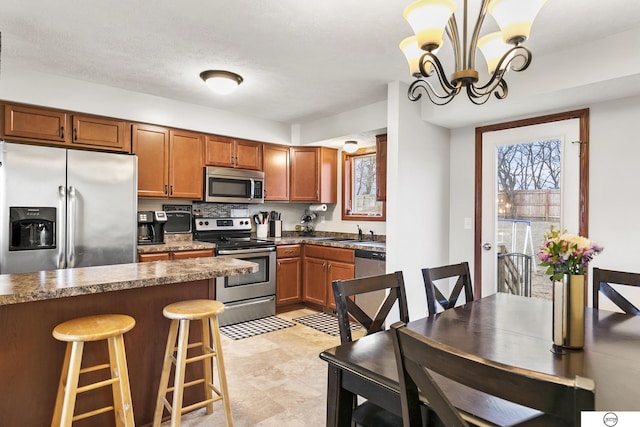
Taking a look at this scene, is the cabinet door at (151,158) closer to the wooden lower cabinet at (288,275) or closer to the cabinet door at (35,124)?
the cabinet door at (35,124)

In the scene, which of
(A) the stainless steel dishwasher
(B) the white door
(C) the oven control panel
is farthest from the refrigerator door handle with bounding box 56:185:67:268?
(B) the white door

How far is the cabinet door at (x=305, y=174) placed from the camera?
15.9 ft

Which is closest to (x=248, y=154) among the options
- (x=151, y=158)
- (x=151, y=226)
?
(x=151, y=158)

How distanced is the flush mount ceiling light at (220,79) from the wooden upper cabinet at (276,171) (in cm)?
152

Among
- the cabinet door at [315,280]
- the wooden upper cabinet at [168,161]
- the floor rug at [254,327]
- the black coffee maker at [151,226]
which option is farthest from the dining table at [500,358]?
the wooden upper cabinet at [168,161]

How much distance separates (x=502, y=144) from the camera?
3.44m

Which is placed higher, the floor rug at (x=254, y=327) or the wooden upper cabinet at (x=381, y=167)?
the wooden upper cabinet at (x=381, y=167)

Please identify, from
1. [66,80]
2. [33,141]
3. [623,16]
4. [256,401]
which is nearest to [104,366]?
[256,401]

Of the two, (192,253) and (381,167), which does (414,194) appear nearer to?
(381,167)

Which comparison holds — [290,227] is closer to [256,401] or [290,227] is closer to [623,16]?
[256,401]

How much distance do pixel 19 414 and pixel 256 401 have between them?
1206 millimetres

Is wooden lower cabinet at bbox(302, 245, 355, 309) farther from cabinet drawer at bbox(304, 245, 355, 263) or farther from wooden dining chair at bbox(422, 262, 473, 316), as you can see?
wooden dining chair at bbox(422, 262, 473, 316)

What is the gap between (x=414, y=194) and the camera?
11.2 ft

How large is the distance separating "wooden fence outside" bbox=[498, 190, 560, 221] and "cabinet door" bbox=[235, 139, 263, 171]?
8.98ft
